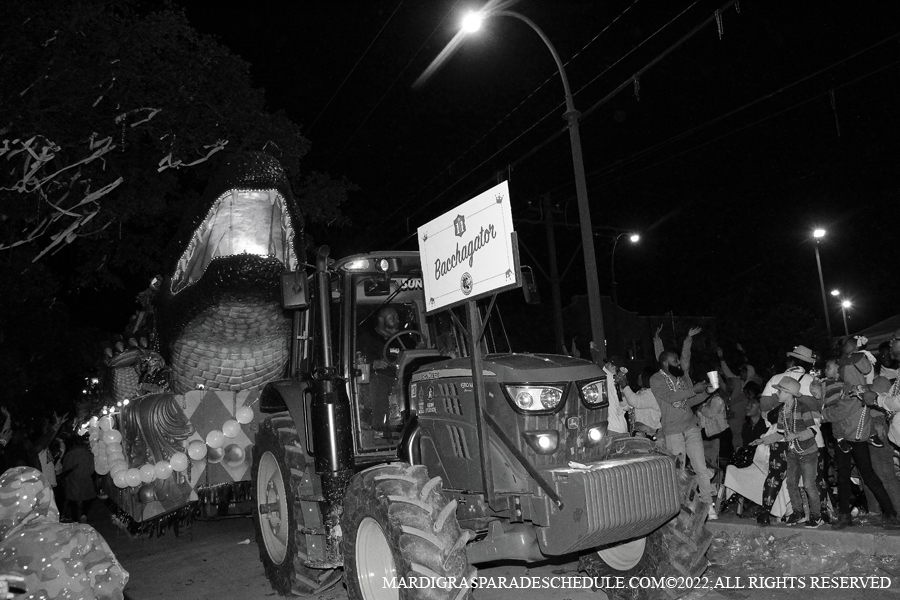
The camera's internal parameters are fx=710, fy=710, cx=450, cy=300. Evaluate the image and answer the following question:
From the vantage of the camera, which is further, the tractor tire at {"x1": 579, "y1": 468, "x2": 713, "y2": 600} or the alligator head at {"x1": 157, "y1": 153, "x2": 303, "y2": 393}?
the alligator head at {"x1": 157, "y1": 153, "x2": 303, "y2": 393}

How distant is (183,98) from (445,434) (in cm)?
886

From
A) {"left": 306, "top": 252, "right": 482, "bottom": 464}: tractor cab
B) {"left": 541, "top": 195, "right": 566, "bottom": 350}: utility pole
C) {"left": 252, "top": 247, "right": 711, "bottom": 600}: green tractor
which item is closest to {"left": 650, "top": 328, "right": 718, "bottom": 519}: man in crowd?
{"left": 252, "top": 247, "right": 711, "bottom": 600}: green tractor

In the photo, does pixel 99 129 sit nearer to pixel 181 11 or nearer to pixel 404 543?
pixel 181 11

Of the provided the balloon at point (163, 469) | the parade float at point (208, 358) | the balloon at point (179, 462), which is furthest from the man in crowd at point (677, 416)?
the balloon at point (163, 469)

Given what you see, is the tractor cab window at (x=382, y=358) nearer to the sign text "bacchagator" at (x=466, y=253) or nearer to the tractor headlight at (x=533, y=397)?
the sign text "bacchagator" at (x=466, y=253)

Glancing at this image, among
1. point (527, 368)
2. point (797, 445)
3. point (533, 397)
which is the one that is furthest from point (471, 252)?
point (797, 445)

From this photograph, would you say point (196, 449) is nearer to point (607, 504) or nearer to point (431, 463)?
point (431, 463)

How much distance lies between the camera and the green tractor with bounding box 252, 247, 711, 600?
3.84m

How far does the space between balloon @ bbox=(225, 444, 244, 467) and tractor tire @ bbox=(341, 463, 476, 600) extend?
120 inches

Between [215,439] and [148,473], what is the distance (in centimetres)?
73

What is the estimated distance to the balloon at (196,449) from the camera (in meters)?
6.84

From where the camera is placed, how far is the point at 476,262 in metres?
4.10

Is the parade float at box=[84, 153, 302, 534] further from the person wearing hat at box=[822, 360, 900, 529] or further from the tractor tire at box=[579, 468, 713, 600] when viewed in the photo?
the person wearing hat at box=[822, 360, 900, 529]

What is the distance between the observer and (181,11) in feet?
37.4
